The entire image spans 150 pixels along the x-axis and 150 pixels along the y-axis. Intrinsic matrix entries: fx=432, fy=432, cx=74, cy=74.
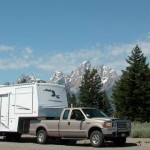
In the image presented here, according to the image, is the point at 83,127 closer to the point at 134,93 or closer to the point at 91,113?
the point at 91,113

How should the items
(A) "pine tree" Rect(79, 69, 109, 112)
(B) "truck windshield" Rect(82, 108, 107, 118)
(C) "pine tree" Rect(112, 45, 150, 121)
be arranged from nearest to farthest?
(B) "truck windshield" Rect(82, 108, 107, 118), (C) "pine tree" Rect(112, 45, 150, 121), (A) "pine tree" Rect(79, 69, 109, 112)

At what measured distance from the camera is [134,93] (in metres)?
57.4

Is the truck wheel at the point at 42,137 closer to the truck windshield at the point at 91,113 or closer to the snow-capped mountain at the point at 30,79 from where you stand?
the truck windshield at the point at 91,113

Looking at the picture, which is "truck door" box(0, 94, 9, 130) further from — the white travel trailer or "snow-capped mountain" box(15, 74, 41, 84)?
"snow-capped mountain" box(15, 74, 41, 84)

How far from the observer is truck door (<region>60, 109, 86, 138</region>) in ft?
72.9

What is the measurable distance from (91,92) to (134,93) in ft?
61.9

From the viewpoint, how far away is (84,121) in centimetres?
2216

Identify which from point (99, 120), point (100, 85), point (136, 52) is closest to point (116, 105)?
point (136, 52)

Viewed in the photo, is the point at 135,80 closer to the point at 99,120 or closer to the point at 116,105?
the point at 116,105

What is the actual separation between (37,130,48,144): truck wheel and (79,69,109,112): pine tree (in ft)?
165

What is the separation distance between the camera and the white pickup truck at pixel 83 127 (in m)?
21.3

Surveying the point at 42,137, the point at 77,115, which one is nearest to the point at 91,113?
the point at 77,115

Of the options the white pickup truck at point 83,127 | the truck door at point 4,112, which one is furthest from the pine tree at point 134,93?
the white pickup truck at point 83,127

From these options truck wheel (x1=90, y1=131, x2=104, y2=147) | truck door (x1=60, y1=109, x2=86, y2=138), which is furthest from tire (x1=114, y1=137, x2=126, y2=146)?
truck door (x1=60, y1=109, x2=86, y2=138)
